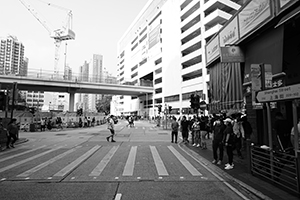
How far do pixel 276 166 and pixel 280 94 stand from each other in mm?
1910

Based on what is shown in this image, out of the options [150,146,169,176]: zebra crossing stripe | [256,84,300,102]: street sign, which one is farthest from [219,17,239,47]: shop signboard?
[150,146,169,176]: zebra crossing stripe

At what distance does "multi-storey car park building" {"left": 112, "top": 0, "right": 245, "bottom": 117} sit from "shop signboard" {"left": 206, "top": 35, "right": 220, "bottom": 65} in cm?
1793

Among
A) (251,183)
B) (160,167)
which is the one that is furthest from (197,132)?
(251,183)

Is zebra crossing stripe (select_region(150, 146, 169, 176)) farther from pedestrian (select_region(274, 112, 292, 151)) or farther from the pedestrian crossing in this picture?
pedestrian (select_region(274, 112, 292, 151))

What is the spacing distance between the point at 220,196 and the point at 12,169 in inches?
257

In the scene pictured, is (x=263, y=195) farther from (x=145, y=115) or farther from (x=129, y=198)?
(x=145, y=115)

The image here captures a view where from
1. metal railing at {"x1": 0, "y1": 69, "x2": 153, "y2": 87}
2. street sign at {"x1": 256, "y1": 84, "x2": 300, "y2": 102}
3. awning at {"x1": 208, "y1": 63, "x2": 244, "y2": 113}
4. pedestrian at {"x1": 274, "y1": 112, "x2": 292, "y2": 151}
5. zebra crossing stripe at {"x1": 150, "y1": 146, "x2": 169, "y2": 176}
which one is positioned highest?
metal railing at {"x1": 0, "y1": 69, "x2": 153, "y2": 87}

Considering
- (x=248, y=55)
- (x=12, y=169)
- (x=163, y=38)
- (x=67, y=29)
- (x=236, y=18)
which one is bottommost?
(x=12, y=169)

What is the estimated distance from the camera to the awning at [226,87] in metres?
9.05

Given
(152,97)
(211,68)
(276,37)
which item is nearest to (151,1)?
(152,97)

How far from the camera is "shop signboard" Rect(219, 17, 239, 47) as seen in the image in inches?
344

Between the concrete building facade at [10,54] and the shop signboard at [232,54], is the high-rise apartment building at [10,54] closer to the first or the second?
the concrete building facade at [10,54]

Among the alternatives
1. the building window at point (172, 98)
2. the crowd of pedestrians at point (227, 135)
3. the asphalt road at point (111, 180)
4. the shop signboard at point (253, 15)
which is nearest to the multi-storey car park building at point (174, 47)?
the building window at point (172, 98)

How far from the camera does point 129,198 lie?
4148 millimetres
